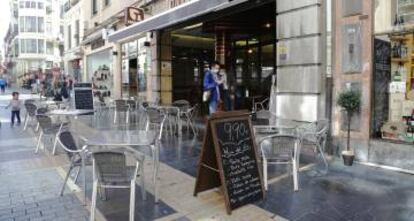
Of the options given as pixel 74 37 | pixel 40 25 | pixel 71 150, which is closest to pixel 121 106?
pixel 71 150

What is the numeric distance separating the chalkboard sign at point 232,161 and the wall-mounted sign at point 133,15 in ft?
36.3

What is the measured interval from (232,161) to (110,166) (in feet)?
4.55

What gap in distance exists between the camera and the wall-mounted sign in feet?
48.9

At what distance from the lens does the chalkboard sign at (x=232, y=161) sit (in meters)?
4.56

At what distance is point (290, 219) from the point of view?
438 centimetres

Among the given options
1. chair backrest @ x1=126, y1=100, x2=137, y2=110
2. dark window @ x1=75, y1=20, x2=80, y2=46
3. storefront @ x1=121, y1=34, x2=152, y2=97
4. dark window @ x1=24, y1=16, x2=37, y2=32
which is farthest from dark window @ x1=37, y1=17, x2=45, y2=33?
chair backrest @ x1=126, y1=100, x2=137, y2=110

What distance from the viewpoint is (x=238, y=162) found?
4742 millimetres

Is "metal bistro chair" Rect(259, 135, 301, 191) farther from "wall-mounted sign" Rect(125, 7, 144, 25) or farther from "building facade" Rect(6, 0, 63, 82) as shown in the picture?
"building facade" Rect(6, 0, 63, 82)

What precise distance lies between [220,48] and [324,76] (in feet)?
24.6

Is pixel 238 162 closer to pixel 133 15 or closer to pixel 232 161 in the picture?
pixel 232 161

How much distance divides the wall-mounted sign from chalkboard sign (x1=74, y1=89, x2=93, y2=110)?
10.5 feet

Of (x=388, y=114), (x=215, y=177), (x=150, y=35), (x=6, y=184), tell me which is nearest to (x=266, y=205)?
(x=215, y=177)

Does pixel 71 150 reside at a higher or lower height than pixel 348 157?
higher

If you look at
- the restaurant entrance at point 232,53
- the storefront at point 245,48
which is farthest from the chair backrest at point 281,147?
the restaurant entrance at point 232,53
